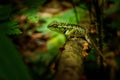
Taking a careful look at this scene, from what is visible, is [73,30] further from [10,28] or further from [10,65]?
[10,65]

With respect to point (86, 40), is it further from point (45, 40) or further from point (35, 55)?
point (45, 40)

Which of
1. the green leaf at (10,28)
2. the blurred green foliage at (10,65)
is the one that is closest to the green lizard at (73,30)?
the green leaf at (10,28)

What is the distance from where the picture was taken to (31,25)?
→ 4562 mm

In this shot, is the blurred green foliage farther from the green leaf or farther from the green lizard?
the green leaf

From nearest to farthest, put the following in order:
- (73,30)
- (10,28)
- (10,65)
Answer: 1. (10,65)
2. (73,30)
3. (10,28)

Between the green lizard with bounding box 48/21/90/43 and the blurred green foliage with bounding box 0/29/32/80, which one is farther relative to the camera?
the green lizard with bounding box 48/21/90/43

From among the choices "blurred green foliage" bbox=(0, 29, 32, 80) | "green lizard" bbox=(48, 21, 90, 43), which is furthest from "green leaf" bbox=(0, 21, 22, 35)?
"blurred green foliage" bbox=(0, 29, 32, 80)

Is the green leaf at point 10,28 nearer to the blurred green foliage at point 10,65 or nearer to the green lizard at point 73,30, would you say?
the green lizard at point 73,30

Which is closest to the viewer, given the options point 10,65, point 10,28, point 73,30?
point 10,65

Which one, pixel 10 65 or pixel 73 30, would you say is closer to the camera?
pixel 10 65

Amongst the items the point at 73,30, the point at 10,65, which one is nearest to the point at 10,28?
the point at 73,30

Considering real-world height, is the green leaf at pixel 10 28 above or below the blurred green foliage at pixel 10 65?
below

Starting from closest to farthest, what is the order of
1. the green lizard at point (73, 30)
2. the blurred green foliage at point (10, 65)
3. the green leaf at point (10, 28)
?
the blurred green foliage at point (10, 65) → the green lizard at point (73, 30) → the green leaf at point (10, 28)

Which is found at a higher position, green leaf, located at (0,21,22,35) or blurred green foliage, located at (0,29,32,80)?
blurred green foliage, located at (0,29,32,80)
